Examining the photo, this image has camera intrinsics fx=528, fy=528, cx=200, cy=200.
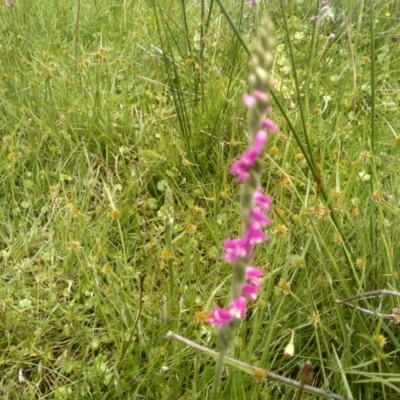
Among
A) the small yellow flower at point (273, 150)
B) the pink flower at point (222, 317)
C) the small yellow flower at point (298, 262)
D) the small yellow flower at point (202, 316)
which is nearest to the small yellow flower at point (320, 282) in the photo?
the small yellow flower at point (298, 262)

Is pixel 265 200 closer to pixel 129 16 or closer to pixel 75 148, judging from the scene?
pixel 75 148

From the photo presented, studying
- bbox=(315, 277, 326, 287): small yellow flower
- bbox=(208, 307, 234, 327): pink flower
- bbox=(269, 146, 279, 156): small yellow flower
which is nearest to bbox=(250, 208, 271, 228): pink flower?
bbox=(208, 307, 234, 327): pink flower

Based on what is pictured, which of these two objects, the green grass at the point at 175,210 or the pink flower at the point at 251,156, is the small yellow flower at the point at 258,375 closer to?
the green grass at the point at 175,210

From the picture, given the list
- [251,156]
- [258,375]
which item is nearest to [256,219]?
[251,156]

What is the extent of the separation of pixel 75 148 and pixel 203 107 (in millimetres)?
601

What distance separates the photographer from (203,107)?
2391mm

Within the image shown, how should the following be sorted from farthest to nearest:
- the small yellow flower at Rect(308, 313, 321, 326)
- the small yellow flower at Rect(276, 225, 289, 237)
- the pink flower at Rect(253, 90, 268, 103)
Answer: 1. the small yellow flower at Rect(276, 225, 289, 237)
2. the small yellow flower at Rect(308, 313, 321, 326)
3. the pink flower at Rect(253, 90, 268, 103)

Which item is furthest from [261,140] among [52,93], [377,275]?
[52,93]

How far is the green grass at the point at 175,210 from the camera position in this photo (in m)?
1.52

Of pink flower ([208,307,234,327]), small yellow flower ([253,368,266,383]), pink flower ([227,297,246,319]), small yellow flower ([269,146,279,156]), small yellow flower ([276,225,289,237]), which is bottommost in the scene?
small yellow flower ([253,368,266,383])

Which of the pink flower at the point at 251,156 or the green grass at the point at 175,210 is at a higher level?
the pink flower at the point at 251,156

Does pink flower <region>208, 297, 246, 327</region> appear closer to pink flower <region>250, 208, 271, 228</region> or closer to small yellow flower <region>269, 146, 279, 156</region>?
pink flower <region>250, 208, 271, 228</region>

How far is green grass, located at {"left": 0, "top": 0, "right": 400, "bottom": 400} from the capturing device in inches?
59.7

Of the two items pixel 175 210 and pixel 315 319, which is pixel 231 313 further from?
pixel 175 210
